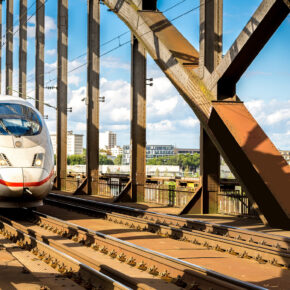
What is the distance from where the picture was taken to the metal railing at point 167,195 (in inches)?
850

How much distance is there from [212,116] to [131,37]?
1052cm

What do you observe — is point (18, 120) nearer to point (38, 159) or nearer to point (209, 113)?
point (38, 159)

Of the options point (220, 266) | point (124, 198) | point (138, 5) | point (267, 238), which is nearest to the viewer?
point (220, 266)

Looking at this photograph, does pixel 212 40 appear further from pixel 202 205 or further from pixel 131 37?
pixel 131 37

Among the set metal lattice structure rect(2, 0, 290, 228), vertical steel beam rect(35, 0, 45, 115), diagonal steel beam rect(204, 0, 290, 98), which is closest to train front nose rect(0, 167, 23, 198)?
metal lattice structure rect(2, 0, 290, 228)

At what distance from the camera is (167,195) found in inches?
907

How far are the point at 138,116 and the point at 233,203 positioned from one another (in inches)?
271

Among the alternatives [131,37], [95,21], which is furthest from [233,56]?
[95,21]

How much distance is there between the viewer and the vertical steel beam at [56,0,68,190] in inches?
1276

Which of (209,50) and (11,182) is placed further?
(209,50)

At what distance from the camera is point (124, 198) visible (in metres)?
23.6

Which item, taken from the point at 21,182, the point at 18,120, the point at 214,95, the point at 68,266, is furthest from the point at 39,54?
the point at 68,266

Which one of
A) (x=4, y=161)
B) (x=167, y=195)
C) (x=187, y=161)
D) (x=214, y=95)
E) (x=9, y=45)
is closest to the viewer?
(x=4, y=161)

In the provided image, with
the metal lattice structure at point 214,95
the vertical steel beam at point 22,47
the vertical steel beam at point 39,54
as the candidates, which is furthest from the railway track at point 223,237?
the vertical steel beam at point 22,47
